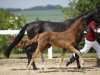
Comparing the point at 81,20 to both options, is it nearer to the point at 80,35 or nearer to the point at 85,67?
the point at 80,35

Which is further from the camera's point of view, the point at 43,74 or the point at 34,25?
the point at 34,25

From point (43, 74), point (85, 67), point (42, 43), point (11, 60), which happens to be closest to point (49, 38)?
point (42, 43)

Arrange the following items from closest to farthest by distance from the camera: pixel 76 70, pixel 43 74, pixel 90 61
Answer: pixel 43 74
pixel 76 70
pixel 90 61

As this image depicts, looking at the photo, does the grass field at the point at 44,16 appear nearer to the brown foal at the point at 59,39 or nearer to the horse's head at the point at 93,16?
the horse's head at the point at 93,16

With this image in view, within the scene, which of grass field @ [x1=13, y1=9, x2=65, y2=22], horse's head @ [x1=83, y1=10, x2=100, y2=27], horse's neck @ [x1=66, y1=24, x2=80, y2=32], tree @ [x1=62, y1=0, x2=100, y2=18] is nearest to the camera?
horse's neck @ [x1=66, y1=24, x2=80, y2=32]

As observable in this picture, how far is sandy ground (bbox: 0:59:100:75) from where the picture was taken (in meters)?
11.8

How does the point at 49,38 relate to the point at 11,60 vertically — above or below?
above

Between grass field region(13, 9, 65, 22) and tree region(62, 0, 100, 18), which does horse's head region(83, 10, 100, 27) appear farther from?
grass field region(13, 9, 65, 22)

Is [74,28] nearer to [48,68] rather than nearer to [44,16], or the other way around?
[48,68]

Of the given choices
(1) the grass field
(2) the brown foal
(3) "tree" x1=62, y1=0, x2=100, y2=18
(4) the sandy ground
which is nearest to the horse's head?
(2) the brown foal

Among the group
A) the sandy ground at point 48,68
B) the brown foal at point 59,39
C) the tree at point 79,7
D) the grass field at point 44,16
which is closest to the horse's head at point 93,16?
the brown foal at point 59,39

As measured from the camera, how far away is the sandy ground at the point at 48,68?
1178 cm

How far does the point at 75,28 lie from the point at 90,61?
8.90ft

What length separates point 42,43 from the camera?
38.0ft
